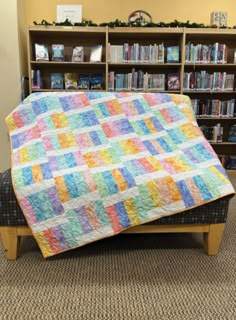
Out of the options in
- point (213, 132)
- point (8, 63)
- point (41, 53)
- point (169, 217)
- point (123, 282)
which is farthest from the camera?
point (213, 132)

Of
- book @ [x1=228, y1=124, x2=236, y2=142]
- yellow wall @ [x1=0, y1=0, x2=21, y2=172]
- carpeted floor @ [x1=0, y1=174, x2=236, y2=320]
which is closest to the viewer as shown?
carpeted floor @ [x1=0, y1=174, x2=236, y2=320]

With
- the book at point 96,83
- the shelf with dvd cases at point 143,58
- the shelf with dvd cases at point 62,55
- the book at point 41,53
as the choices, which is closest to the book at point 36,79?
the shelf with dvd cases at point 62,55

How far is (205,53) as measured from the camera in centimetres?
341

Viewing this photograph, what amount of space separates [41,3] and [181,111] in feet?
8.13

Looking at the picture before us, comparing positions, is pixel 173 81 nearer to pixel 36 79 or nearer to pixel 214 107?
pixel 214 107

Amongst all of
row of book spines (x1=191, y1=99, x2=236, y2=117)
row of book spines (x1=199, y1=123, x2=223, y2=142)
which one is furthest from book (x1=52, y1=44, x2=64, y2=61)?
row of book spines (x1=199, y1=123, x2=223, y2=142)

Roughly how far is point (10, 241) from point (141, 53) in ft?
8.52

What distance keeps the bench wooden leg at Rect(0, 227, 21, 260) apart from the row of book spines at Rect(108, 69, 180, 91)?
7.45 ft

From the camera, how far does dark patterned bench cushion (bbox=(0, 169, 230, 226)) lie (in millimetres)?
1568

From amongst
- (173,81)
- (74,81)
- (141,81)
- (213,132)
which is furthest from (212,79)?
(74,81)

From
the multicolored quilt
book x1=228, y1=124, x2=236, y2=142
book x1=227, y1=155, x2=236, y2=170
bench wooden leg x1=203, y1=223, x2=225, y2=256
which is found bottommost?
book x1=227, y1=155, x2=236, y2=170

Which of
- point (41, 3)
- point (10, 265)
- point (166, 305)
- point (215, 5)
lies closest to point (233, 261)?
point (166, 305)

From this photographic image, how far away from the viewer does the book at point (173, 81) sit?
3504 millimetres

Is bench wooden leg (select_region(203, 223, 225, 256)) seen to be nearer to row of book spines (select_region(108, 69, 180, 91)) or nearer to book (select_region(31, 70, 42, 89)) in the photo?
row of book spines (select_region(108, 69, 180, 91))
